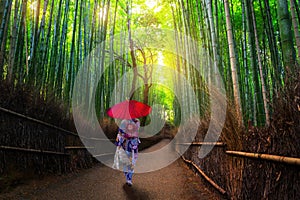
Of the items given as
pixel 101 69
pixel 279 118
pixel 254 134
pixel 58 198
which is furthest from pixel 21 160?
pixel 101 69

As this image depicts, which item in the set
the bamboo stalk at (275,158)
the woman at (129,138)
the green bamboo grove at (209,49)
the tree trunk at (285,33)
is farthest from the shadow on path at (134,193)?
the tree trunk at (285,33)

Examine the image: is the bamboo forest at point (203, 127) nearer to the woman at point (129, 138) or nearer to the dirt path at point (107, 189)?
the dirt path at point (107, 189)

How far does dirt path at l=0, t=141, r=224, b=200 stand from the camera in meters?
2.70

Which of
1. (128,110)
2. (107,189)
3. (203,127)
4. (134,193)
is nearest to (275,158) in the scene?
(134,193)

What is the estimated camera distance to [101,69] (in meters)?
5.98

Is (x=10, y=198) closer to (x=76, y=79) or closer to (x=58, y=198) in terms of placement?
(x=58, y=198)

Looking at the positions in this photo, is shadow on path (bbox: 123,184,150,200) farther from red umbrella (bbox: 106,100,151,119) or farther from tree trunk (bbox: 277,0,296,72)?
tree trunk (bbox: 277,0,296,72)

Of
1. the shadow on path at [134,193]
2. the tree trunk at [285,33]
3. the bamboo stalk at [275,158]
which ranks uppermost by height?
the tree trunk at [285,33]

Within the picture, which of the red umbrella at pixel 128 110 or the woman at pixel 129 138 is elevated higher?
the red umbrella at pixel 128 110

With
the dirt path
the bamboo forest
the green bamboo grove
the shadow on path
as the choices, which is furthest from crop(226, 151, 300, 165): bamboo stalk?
the shadow on path

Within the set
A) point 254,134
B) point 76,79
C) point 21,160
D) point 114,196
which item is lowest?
point 114,196

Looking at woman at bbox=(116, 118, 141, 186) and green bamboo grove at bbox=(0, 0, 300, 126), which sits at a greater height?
green bamboo grove at bbox=(0, 0, 300, 126)

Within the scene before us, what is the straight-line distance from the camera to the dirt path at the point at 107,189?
270 centimetres

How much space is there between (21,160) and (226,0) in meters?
2.90
